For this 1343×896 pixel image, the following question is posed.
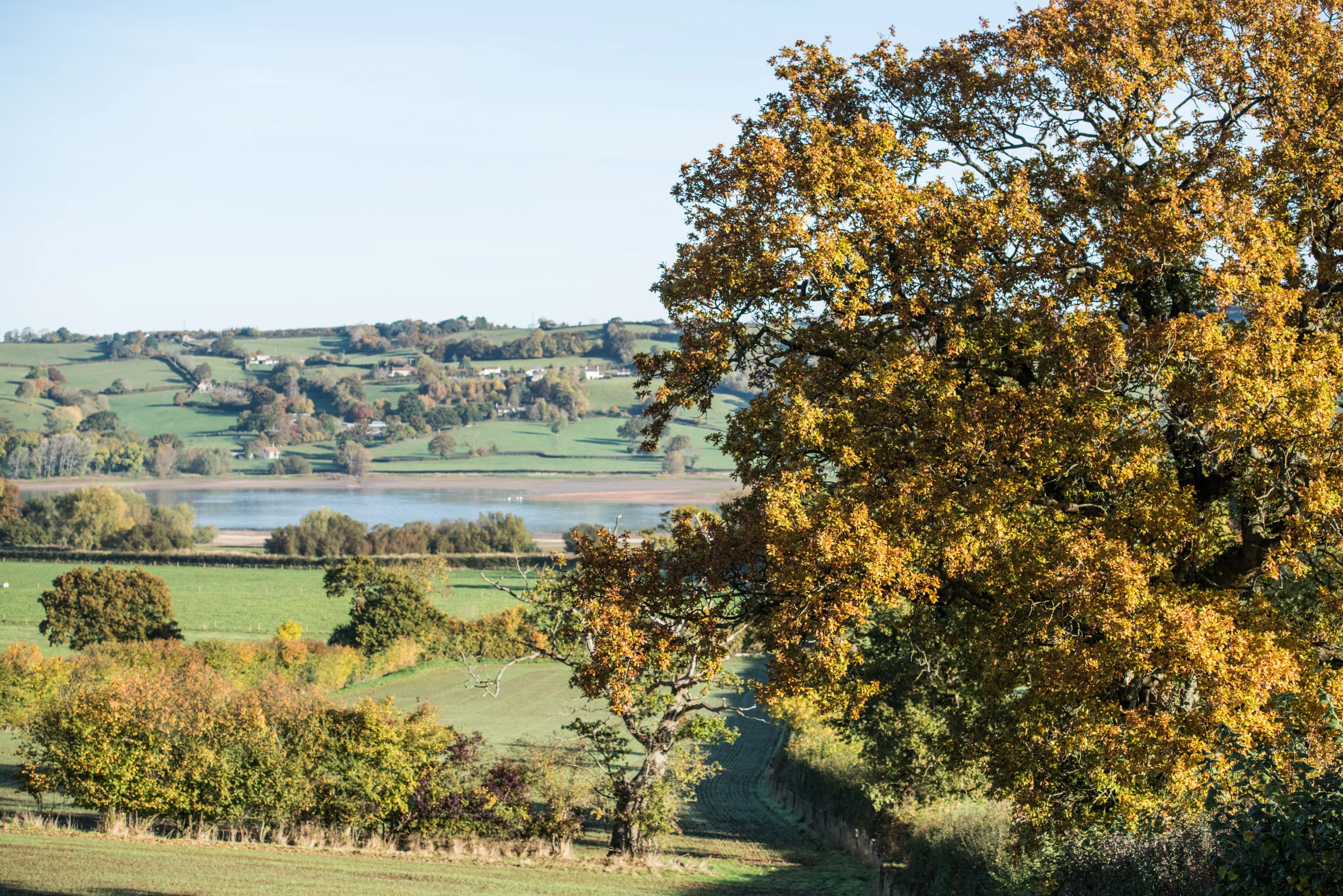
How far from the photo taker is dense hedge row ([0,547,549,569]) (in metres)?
99.1

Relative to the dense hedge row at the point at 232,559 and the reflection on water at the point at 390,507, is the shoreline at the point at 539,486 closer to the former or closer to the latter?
the reflection on water at the point at 390,507

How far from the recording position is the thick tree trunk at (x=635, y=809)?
2627 cm

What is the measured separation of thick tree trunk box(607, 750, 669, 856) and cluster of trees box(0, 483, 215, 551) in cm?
9500

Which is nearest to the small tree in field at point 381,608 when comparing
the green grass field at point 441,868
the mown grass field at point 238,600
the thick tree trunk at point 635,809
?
the mown grass field at point 238,600

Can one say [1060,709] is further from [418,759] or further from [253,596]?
[253,596]

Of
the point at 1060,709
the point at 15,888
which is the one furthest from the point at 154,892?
the point at 1060,709

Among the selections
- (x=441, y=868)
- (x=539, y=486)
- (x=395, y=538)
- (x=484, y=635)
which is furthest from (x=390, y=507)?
(x=441, y=868)

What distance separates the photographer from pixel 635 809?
2645 centimetres

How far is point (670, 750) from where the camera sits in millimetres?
27625

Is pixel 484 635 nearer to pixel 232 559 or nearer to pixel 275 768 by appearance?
pixel 275 768

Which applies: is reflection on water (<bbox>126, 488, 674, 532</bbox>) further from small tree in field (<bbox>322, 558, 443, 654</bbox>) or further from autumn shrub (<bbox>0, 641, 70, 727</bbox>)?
autumn shrub (<bbox>0, 641, 70, 727</bbox>)

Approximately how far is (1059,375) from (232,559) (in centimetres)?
9762

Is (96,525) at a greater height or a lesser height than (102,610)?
lesser

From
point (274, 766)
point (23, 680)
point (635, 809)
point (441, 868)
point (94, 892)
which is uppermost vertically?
point (94, 892)
